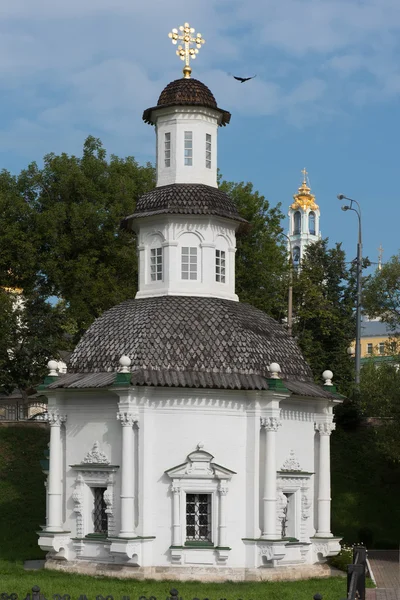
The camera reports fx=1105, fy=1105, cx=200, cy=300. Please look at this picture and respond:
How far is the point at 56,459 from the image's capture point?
3025 cm

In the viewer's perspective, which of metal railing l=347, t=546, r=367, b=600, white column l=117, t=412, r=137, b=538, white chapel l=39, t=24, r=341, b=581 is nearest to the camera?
metal railing l=347, t=546, r=367, b=600

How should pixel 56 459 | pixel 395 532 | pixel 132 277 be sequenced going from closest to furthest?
pixel 56 459 → pixel 395 532 → pixel 132 277

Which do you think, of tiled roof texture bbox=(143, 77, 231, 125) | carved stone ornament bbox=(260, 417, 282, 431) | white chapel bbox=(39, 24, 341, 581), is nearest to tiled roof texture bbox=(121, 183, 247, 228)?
white chapel bbox=(39, 24, 341, 581)

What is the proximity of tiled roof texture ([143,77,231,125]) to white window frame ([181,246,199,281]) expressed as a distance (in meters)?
4.35

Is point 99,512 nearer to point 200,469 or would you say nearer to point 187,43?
point 200,469

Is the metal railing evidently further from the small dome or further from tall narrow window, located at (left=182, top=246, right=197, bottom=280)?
the small dome

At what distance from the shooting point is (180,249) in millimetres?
32312

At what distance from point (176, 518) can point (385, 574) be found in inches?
267

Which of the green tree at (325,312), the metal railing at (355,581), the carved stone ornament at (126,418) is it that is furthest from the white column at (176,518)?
the green tree at (325,312)

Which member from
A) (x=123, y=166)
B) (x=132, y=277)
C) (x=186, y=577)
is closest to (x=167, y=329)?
(x=186, y=577)

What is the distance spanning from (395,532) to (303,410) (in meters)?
11.0

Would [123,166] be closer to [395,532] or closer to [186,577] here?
[395,532]

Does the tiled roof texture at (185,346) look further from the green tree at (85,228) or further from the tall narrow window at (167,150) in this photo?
the green tree at (85,228)

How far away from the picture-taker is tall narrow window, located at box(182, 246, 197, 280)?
106ft
